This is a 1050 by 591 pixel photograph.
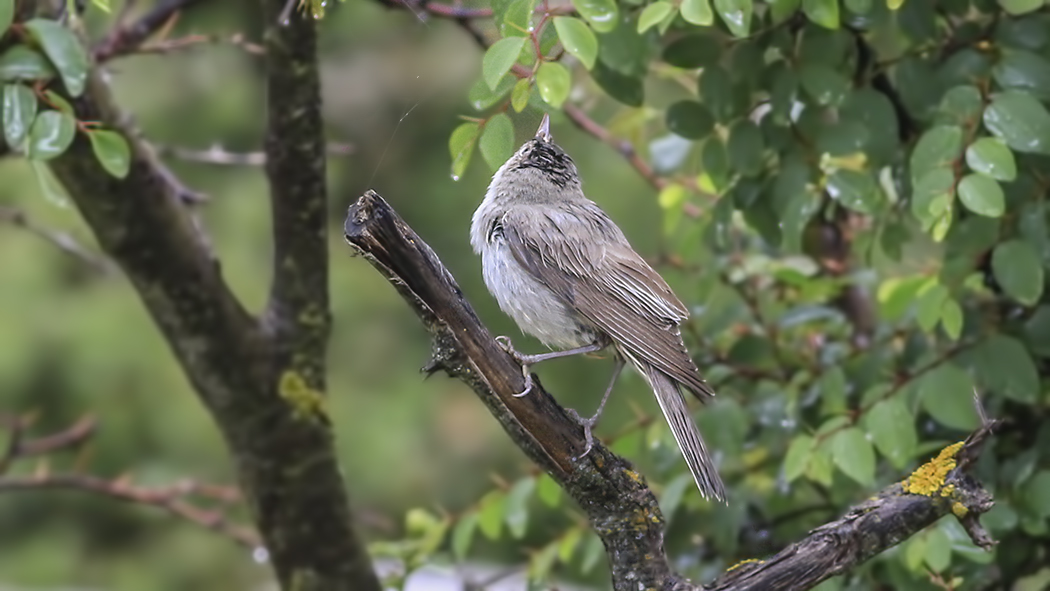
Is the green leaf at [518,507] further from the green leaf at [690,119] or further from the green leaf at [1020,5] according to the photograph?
the green leaf at [1020,5]

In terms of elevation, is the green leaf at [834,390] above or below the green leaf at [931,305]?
below

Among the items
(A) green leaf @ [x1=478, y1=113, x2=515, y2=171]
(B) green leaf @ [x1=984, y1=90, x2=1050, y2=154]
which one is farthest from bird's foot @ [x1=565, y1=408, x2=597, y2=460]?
(B) green leaf @ [x1=984, y1=90, x2=1050, y2=154]

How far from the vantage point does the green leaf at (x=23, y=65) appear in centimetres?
259

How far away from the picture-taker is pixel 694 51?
9.38 ft

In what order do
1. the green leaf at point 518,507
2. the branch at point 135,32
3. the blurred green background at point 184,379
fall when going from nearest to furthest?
1. the green leaf at point 518,507
2. the branch at point 135,32
3. the blurred green background at point 184,379

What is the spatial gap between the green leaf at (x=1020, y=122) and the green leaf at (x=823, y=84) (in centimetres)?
34

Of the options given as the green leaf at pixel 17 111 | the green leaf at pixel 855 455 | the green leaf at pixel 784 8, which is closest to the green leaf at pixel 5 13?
the green leaf at pixel 17 111

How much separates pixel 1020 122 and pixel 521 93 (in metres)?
1.04

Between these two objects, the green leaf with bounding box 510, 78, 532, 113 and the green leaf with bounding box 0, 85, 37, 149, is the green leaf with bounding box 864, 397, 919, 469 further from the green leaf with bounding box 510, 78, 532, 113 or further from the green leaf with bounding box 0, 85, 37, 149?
the green leaf with bounding box 0, 85, 37, 149

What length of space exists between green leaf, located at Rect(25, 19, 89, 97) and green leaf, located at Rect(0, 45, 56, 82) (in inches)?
0.8

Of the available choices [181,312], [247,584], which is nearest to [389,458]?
[247,584]

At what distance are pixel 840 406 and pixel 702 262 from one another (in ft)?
2.67

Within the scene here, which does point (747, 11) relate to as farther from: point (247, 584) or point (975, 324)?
point (247, 584)

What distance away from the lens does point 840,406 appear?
3.08m
